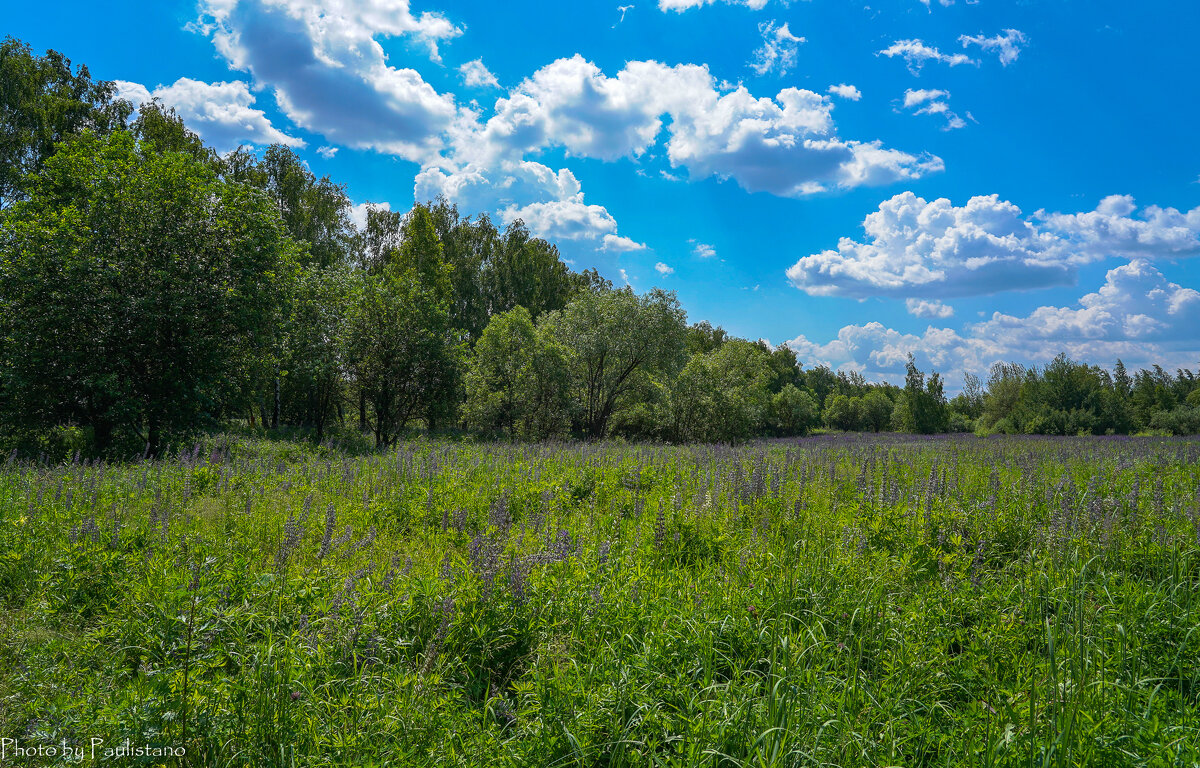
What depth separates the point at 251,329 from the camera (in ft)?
52.2

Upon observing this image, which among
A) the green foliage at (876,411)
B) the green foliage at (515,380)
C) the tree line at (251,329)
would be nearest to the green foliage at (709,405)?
the tree line at (251,329)

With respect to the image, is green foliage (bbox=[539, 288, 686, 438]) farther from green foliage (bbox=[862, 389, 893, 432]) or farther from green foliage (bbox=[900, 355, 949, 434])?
green foliage (bbox=[862, 389, 893, 432])

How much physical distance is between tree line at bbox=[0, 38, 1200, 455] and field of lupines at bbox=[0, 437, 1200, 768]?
909cm

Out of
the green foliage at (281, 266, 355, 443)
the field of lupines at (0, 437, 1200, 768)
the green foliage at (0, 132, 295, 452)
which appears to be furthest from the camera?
the green foliage at (281, 266, 355, 443)

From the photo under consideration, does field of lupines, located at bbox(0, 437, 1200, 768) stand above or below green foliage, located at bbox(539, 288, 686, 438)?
below

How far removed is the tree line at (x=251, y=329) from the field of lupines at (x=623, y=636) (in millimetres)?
9094

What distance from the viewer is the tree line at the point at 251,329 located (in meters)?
13.5

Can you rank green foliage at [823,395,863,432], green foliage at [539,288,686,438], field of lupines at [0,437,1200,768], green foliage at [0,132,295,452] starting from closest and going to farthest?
field of lupines at [0,437,1200,768]
green foliage at [0,132,295,452]
green foliage at [539,288,686,438]
green foliage at [823,395,863,432]

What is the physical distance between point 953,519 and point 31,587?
9.05 meters

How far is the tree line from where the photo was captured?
13516mm

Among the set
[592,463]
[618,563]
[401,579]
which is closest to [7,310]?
[592,463]

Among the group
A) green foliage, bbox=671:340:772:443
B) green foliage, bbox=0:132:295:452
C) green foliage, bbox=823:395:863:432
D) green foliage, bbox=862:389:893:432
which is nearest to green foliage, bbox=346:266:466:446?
green foliage, bbox=0:132:295:452

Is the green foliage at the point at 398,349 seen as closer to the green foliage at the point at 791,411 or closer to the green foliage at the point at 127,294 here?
the green foliage at the point at 127,294

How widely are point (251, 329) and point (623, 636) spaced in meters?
17.1
